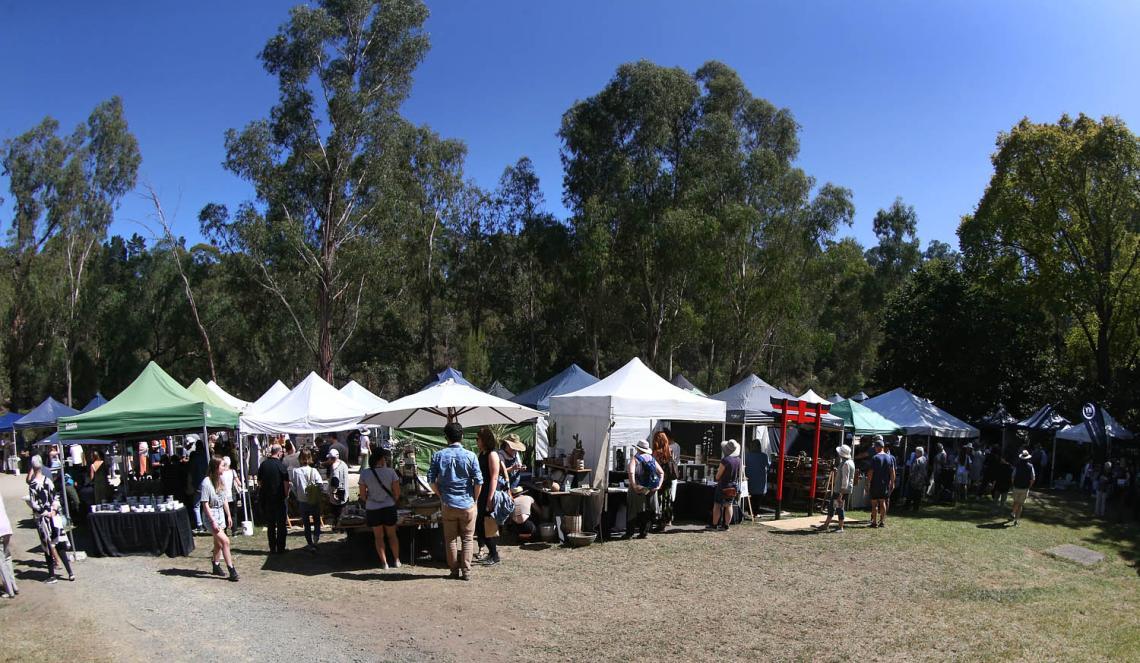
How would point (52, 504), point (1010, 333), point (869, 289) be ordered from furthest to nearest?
point (869, 289) → point (1010, 333) → point (52, 504)

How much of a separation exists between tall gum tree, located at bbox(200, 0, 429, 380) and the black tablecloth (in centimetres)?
1935

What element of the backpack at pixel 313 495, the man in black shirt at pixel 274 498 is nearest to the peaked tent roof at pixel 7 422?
the backpack at pixel 313 495

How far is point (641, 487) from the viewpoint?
10445mm

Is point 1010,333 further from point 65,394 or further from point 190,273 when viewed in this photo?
point 65,394

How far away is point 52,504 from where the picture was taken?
788 cm

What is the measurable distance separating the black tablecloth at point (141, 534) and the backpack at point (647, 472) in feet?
18.8

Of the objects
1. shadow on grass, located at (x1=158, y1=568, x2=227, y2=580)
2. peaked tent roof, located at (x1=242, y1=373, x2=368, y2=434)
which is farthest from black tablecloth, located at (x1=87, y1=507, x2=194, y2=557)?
peaked tent roof, located at (x1=242, y1=373, x2=368, y2=434)

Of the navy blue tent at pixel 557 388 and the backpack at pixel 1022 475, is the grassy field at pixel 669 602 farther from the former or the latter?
the navy blue tent at pixel 557 388

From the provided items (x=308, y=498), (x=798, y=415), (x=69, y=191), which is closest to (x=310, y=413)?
(x=308, y=498)

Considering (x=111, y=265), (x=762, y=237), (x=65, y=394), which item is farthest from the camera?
(x=111, y=265)

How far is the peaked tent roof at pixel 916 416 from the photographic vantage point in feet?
57.3

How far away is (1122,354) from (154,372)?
28.1 metres

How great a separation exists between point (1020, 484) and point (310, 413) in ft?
42.5

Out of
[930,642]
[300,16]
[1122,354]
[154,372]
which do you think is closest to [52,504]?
[154,372]
